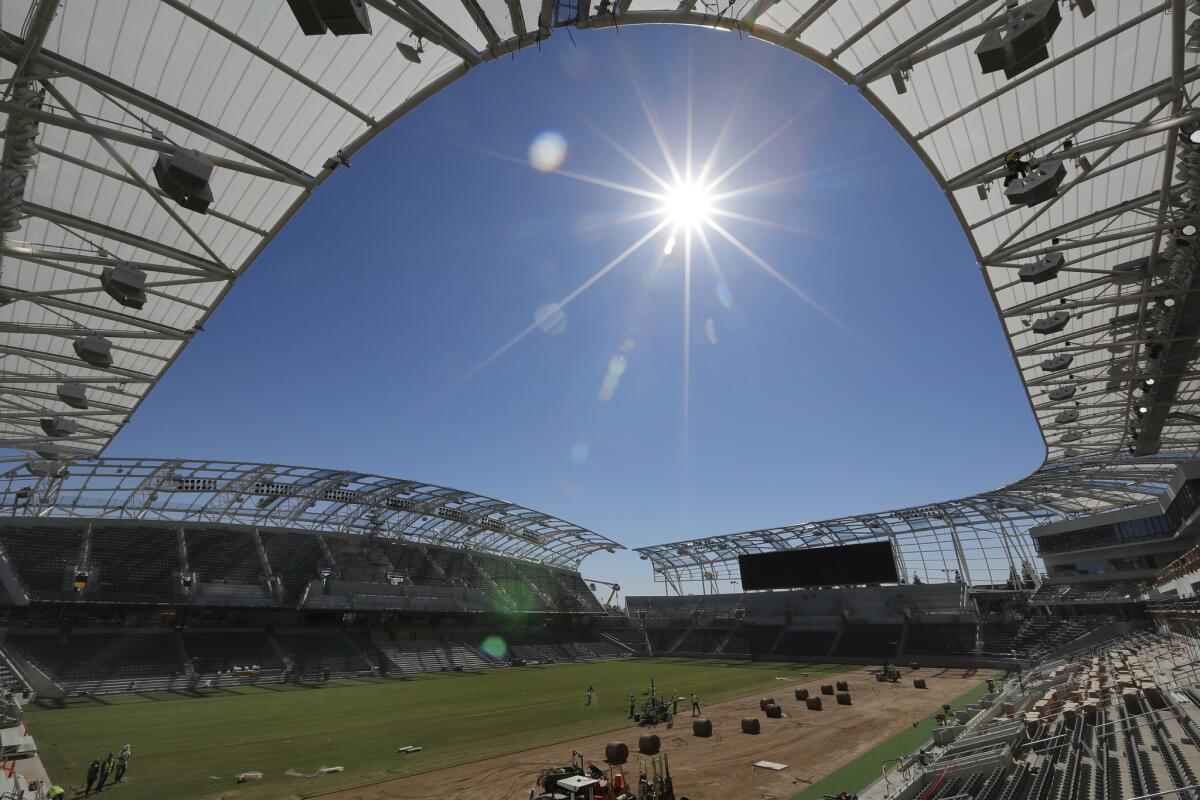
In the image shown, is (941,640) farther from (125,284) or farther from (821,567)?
(125,284)

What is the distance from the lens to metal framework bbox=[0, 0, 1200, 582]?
35.0 feet

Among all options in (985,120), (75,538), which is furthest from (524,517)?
(985,120)

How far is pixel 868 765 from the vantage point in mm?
19578

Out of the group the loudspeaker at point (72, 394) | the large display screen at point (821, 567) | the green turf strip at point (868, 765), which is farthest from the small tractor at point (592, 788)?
the large display screen at point (821, 567)

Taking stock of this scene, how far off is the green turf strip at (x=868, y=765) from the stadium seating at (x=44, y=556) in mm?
51054

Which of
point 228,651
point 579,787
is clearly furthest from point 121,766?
point 228,651

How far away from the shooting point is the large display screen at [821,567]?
6138 centimetres

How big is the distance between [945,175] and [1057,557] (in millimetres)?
67147

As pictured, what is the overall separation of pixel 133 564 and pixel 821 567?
6506 cm

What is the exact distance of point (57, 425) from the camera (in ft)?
69.2

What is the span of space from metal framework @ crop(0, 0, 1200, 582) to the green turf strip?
14.6m

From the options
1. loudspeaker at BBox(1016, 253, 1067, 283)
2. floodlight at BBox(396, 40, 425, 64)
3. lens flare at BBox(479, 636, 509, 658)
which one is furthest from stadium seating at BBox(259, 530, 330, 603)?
loudspeaker at BBox(1016, 253, 1067, 283)

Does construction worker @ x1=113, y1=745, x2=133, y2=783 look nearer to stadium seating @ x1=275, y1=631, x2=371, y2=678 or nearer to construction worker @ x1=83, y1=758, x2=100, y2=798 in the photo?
construction worker @ x1=83, y1=758, x2=100, y2=798

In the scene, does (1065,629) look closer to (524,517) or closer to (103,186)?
(524,517)
